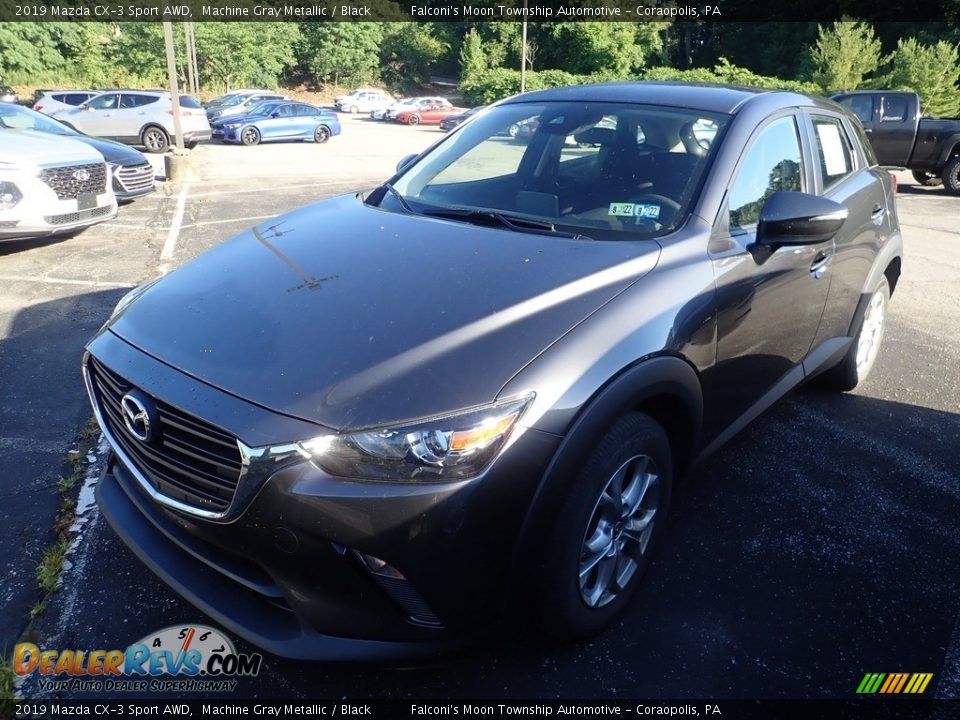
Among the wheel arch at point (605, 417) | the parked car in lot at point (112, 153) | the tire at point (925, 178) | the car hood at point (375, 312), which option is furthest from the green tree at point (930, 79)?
the car hood at point (375, 312)

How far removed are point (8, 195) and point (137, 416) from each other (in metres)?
6.25

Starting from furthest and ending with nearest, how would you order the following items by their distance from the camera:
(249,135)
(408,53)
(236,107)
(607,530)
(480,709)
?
1. (408,53)
2. (236,107)
3. (249,135)
4. (607,530)
5. (480,709)

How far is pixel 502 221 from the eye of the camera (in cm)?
288

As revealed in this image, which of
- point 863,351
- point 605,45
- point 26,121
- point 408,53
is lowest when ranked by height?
point 863,351

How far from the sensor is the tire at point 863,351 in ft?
13.9

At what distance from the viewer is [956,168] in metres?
13.6

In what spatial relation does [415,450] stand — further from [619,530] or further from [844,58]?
[844,58]

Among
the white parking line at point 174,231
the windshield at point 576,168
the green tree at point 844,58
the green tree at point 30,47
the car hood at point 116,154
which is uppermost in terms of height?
the green tree at point 30,47

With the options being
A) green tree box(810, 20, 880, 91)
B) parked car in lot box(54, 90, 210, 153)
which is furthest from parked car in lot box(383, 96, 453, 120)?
parked car in lot box(54, 90, 210, 153)

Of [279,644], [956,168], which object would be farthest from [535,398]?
[956,168]

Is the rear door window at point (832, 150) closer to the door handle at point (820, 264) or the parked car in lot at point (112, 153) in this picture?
the door handle at point (820, 264)

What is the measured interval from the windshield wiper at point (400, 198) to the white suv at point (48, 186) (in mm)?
5355

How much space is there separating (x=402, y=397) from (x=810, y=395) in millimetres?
3510

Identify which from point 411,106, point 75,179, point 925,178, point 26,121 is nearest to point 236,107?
point 411,106
